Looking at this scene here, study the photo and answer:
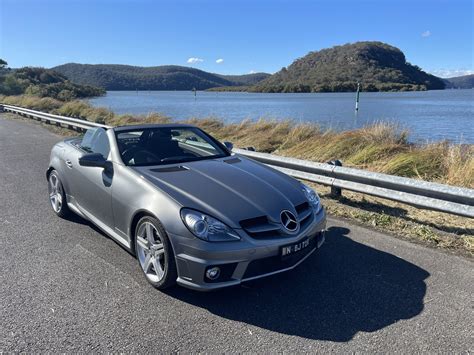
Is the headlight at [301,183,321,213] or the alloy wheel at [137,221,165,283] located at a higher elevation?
the headlight at [301,183,321,213]

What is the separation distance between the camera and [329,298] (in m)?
3.45

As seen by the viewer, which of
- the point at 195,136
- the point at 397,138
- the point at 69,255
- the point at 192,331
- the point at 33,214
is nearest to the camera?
the point at 192,331

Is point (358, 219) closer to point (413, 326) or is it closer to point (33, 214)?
point (413, 326)

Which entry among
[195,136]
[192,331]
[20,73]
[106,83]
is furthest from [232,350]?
[106,83]

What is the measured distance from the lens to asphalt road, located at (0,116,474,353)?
288 centimetres

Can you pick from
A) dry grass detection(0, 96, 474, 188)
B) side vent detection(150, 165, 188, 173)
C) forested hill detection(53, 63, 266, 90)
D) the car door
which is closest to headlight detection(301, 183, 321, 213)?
side vent detection(150, 165, 188, 173)

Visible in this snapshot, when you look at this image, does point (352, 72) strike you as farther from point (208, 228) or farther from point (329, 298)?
point (208, 228)

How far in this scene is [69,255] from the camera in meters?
4.35

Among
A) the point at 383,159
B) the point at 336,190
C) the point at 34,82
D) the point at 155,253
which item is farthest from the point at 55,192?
the point at 34,82

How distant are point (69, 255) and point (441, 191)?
4330 mm

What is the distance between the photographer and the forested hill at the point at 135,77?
12119cm

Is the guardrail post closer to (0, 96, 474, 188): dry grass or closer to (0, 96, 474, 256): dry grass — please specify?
(0, 96, 474, 256): dry grass

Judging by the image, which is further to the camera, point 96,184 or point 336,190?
point 336,190

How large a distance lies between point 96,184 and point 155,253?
4.36ft
